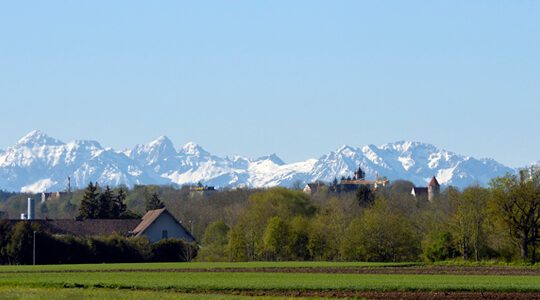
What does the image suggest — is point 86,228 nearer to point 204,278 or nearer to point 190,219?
point 190,219

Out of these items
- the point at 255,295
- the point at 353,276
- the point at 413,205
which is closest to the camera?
the point at 255,295

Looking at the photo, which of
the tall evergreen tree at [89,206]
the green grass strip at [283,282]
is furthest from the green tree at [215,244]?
the green grass strip at [283,282]

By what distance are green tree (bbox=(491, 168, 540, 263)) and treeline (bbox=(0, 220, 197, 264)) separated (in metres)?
36.2

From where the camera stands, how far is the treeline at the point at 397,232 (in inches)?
4033

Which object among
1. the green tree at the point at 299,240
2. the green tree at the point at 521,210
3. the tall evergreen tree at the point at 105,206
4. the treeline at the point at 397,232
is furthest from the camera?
the tall evergreen tree at the point at 105,206

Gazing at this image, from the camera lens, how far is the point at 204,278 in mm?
70438

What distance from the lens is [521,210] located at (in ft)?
A: 336

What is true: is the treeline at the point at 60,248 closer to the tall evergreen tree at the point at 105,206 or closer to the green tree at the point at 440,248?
the green tree at the point at 440,248

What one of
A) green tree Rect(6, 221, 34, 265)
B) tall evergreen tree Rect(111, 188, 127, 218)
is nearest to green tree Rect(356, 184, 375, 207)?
tall evergreen tree Rect(111, 188, 127, 218)

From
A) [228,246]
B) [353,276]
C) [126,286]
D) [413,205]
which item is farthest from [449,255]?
[413,205]

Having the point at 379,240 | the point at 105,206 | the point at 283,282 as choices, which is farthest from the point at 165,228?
the point at 283,282

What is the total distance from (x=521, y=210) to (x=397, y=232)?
513 inches

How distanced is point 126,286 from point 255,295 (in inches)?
324

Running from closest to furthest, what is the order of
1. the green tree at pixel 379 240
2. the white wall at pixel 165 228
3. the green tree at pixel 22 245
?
the green tree at pixel 379 240, the green tree at pixel 22 245, the white wall at pixel 165 228
